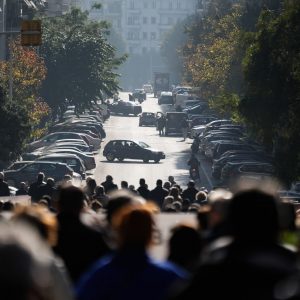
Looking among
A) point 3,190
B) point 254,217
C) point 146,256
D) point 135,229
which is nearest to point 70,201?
point 135,229

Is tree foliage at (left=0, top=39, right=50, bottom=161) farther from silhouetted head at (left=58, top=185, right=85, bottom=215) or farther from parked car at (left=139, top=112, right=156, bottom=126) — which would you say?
silhouetted head at (left=58, top=185, right=85, bottom=215)

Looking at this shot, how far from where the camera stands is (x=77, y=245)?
343 inches

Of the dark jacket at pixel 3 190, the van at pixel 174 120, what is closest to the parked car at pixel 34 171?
the dark jacket at pixel 3 190

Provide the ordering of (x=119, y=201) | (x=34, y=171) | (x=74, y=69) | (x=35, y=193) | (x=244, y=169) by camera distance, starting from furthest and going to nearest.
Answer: (x=74, y=69) < (x=244, y=169) < (x=34, y=171) < (x=35, y=193) < (x=119, y=201)

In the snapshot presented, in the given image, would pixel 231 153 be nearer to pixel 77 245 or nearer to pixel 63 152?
pixel 63 152

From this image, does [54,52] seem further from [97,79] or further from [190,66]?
[190,66]

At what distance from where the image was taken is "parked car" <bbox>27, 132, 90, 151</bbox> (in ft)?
222

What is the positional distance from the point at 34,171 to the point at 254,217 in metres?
43.3

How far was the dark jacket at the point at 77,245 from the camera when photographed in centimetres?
866

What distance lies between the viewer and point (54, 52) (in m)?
82.2

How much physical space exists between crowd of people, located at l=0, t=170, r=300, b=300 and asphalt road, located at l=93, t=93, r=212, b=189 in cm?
4301

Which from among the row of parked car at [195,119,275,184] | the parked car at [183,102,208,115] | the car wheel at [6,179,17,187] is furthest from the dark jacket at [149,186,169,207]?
the parked car at [183,102,208,115]

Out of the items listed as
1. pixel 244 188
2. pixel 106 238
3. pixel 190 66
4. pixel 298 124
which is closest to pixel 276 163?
pixel 298 124

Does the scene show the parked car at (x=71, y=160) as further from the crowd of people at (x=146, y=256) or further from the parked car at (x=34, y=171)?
the crowd of people at (x=146, y=256)
